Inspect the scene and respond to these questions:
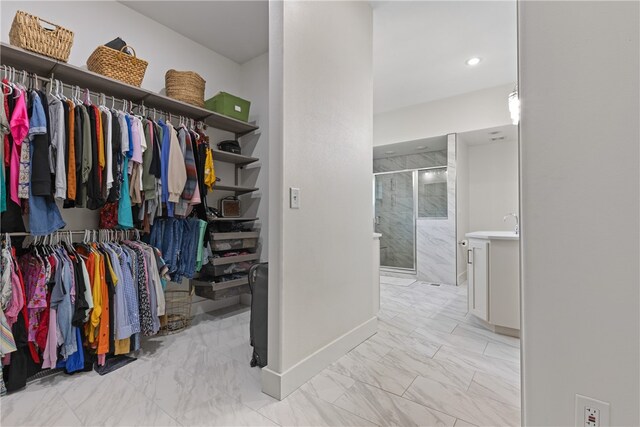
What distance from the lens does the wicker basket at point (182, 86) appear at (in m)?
2.46

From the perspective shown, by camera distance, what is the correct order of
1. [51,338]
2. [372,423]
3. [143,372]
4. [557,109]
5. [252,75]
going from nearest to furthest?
1. [557,109]
2. [372,423]
3. [51,338]
4. [143,372]
5. [252,75]

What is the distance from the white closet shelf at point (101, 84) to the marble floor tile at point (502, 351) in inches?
114

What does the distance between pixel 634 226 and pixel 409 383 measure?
4.41 feet

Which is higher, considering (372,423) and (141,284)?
(141,284)

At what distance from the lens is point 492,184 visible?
4590 mm

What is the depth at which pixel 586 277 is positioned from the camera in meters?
0.80

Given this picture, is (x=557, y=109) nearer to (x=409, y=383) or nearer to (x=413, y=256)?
(x=409, y=383)

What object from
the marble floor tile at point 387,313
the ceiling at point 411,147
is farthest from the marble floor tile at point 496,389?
the ceiling at point 411,147

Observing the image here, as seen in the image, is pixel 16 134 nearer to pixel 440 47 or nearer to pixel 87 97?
pixel 87 97

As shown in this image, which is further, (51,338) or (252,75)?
(252,75)

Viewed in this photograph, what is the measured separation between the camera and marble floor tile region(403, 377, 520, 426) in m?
1.35

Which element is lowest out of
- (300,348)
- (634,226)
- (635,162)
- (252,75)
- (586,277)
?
(300,348)

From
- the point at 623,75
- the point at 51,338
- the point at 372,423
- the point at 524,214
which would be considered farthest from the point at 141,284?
the point at 623,75

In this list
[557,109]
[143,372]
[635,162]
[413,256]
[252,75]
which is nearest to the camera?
[635,162]
